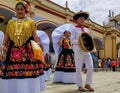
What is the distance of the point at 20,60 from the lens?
4.05 m

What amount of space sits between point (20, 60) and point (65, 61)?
3.75m

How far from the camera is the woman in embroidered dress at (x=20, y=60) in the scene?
3.94 meters

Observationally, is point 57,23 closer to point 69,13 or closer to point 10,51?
point 69,13

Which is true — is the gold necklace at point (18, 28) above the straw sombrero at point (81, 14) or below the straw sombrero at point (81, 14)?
below

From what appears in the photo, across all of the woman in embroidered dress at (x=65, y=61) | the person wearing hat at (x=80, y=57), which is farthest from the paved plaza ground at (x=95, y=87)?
the woman in embroidered dress at (x=65, y=61)

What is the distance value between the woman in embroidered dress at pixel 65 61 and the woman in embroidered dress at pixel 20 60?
11.3ft

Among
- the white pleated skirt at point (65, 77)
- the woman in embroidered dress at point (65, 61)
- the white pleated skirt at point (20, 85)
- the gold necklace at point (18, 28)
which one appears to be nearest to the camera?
the white pleated skirt at point (20, 85)

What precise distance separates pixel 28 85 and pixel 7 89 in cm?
30

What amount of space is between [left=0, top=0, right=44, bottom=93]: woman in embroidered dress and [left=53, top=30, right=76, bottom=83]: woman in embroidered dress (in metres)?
3.45

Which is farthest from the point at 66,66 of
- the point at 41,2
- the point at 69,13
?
the point at 69,13

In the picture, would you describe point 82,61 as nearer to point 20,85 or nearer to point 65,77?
point 65,77

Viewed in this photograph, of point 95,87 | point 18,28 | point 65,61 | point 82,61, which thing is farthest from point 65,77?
point 18,28

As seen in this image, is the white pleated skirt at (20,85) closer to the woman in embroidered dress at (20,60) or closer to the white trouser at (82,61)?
→ the woman in embroidered dress at (20,60)

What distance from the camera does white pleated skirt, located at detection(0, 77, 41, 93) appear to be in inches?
153
